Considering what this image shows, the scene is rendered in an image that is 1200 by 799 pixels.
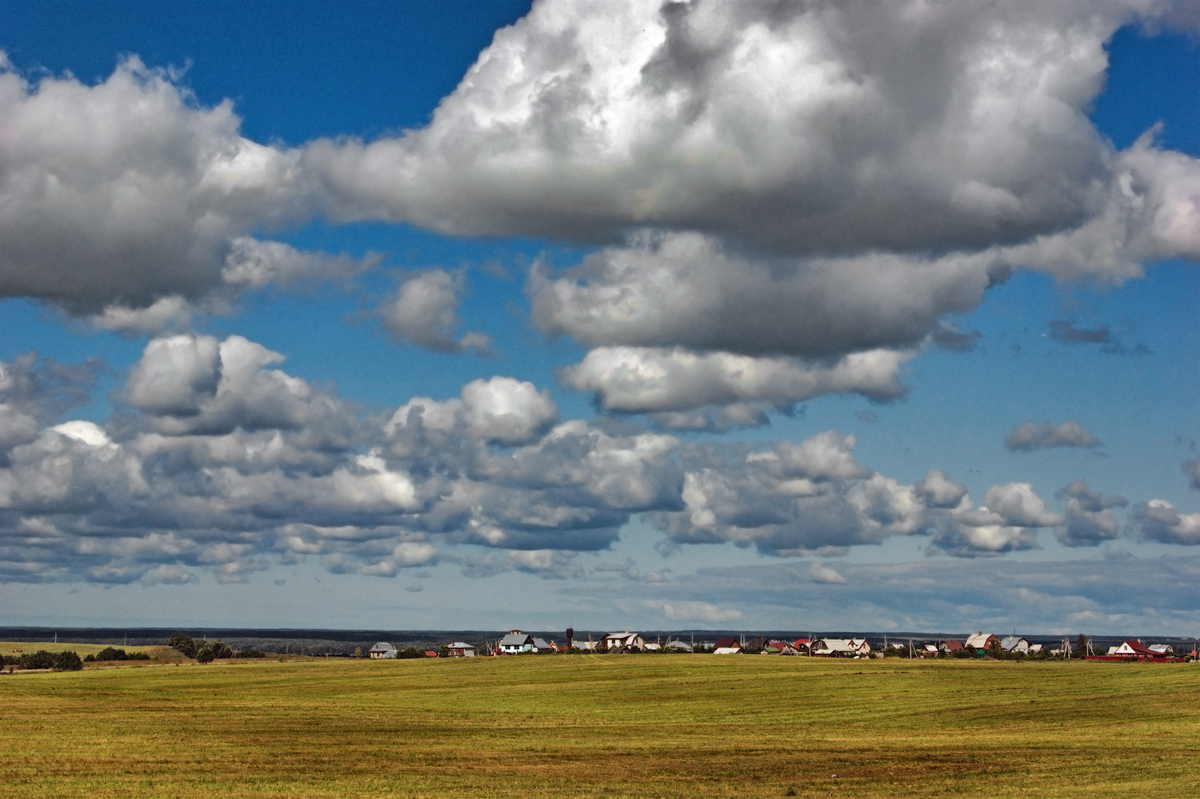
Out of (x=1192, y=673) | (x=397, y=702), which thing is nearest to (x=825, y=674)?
(x=1192, y=673)

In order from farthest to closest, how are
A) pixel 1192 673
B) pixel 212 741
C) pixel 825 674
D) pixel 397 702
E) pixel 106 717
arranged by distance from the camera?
pixel 825 674 → pixel 1192 673 → pixel 397 702 → pixel 106 717 → pixel 212 741

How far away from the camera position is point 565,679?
143 m

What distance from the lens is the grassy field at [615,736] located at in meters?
47.2

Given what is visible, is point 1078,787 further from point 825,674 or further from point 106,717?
point 825,674

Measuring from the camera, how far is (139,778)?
157 feet

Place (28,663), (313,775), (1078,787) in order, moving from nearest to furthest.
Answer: (1078,787) < (313,775) < (28,663)

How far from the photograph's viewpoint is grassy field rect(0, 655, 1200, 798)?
155 ft

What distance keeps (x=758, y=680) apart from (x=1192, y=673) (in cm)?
5007

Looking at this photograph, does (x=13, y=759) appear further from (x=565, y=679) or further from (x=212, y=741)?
(x=565, y=679)

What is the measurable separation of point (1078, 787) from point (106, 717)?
65.0 metres

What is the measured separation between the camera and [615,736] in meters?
70.7

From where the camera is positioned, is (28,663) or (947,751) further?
(28,663)

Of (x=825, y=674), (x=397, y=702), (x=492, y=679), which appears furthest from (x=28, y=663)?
(x=825, y=674)

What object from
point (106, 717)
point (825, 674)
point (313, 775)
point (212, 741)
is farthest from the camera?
point (825, 674)
